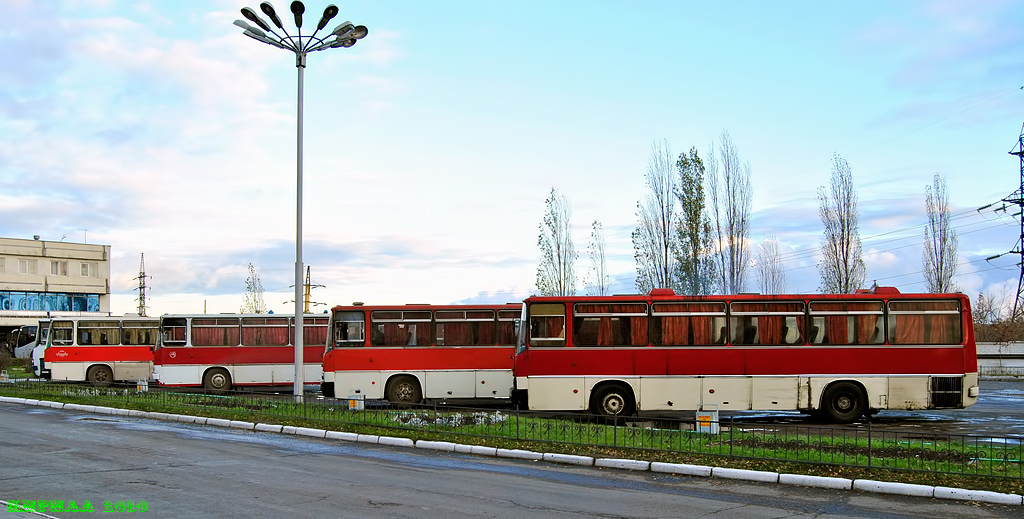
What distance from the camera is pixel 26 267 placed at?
8106 centimetres

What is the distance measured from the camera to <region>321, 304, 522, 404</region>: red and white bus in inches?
922

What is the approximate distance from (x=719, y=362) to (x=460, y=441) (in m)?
7.39

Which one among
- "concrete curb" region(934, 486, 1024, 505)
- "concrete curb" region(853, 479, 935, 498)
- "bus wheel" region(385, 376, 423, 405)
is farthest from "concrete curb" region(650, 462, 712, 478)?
"bus wheel" region(385, 376, 423, 405)

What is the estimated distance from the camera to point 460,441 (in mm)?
15516

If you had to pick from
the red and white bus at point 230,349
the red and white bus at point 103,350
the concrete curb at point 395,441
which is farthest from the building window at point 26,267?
the concrete curb at point 395,441

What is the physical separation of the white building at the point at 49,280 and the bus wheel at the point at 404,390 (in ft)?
217

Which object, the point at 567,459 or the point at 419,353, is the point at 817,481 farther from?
the point at 419,353

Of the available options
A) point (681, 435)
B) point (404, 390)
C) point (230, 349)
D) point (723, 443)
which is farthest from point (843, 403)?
point (230, 349)

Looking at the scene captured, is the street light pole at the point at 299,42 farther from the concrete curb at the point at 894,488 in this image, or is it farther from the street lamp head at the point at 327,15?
the concrete curb at the point at 894,488

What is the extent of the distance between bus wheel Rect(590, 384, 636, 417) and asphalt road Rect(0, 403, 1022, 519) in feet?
19.4

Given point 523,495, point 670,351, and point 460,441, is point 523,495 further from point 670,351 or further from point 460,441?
point 670,351

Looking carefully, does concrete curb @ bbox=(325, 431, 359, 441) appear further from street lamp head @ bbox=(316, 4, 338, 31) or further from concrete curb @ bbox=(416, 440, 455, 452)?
street lamp head @ bbox=(316, 4, 338, 31)

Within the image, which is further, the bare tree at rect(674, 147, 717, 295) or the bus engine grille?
the bare tree at rect(674, 147, 717, 295)

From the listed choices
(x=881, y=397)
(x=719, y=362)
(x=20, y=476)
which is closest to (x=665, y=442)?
(x=719, y=362)
